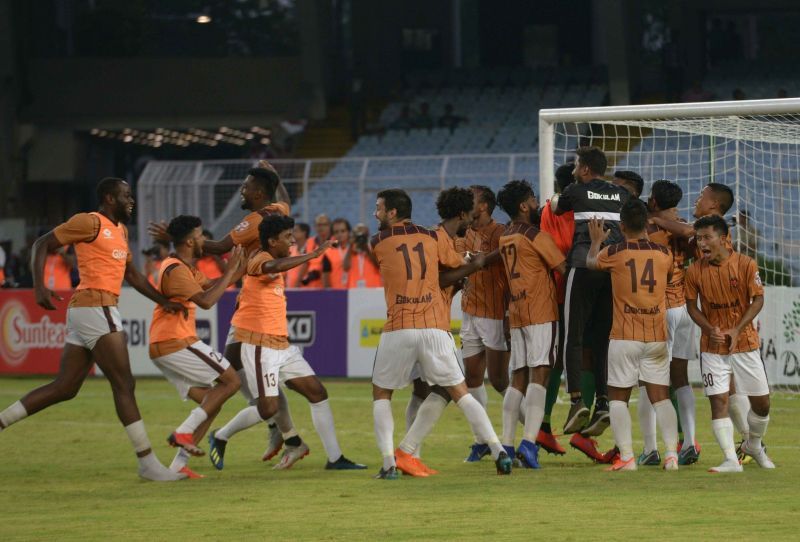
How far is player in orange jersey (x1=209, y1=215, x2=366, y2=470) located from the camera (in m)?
10.4

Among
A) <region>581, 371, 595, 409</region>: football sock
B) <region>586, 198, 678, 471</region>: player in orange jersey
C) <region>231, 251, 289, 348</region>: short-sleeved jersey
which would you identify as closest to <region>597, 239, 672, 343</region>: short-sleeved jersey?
<region>586, 198, 678, 471</region>: player in orange jersey

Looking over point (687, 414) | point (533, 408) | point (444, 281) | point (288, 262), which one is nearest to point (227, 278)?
point (288, 262)

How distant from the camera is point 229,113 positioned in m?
36.3

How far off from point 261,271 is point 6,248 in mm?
15820

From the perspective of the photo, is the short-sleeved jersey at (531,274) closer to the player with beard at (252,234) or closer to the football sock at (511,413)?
the football sock at (511,413)

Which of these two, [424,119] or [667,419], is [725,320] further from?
[424,119]

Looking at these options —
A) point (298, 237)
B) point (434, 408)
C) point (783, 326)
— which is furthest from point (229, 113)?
point (434, 408)

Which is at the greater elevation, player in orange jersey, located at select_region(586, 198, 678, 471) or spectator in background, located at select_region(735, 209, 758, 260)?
spectator in background, located at select_region(735, 209, 758, 260)

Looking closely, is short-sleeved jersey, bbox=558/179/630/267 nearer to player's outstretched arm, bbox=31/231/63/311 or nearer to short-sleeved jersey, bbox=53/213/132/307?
short-sleeved jersey, bbox=53/213/132/307

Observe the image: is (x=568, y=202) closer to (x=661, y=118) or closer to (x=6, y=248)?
(x=661, y=118)

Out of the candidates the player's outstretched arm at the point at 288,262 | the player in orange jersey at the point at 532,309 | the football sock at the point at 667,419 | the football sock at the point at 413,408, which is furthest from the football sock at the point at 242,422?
the football sock at the point at 667,419

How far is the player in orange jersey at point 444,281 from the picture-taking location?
9906 mm

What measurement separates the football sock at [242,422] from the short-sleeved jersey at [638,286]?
9.44ft

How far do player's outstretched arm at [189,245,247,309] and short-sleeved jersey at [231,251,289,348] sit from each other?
73mm
